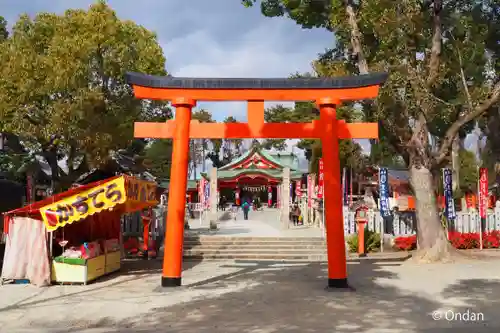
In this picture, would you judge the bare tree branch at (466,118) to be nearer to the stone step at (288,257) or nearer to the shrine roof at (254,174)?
the stone step at (288,257)

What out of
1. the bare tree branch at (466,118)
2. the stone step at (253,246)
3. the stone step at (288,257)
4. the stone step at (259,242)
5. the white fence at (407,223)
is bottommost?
the stone step at (288,257)

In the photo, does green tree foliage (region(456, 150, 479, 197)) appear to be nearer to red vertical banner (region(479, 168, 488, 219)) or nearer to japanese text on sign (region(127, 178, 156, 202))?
red vertical banner (region(479, 168, 488, 219))

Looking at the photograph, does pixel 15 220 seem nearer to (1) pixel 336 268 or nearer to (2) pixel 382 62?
(1) pixel 336 268

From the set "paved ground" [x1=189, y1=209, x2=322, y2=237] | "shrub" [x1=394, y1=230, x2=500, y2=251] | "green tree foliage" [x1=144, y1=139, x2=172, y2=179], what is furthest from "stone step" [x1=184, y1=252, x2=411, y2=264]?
"green tree foliage" [x1=144, y1=139, x2=172, y2=179]

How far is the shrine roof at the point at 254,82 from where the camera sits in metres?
10.2

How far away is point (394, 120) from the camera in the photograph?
13648mm

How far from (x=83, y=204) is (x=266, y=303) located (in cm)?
476

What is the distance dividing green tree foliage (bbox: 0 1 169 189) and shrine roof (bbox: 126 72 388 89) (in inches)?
203

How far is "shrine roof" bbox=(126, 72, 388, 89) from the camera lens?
1023 centimetres

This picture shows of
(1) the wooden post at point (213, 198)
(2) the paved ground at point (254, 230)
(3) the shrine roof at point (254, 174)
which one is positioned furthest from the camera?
(3) the shrine roof at point (254, 174)

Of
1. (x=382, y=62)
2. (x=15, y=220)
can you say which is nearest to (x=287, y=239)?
(x=382, y=62)

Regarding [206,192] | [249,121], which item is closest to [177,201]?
[249,121]

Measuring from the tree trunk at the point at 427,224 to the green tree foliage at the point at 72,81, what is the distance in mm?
10023

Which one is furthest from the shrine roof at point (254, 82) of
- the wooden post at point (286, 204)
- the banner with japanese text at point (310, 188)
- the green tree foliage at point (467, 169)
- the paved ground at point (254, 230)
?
the green tree foliage at point (467, 169)
